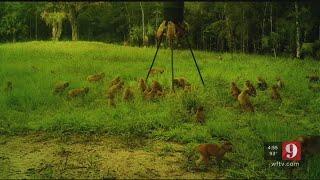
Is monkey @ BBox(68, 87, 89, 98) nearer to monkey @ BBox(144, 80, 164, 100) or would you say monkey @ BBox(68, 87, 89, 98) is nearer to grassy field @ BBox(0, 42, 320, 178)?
grassy field @ BBox(0, 42, 320, 178)

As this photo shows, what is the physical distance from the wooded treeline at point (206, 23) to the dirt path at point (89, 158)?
1621 cm

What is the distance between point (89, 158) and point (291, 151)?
2.90 metres

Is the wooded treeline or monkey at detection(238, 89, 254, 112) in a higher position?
the wooded treeline

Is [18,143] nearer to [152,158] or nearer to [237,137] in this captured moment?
[152,158]

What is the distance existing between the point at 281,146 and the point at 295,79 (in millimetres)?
7911

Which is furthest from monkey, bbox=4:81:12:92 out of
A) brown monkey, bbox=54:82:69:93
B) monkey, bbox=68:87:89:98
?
monkey, bbox=68:87:89:98

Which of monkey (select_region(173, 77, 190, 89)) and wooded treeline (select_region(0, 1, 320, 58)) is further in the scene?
wooded treeline (select_region(0, 1, 320, 58))

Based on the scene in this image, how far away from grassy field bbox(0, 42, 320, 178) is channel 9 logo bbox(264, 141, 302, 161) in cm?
18

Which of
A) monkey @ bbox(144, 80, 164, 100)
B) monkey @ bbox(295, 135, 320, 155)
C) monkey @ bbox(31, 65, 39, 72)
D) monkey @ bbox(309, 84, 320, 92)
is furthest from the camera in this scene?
monkey @ bbox(31, 65, 39, 72)

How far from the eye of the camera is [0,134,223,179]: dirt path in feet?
22.1

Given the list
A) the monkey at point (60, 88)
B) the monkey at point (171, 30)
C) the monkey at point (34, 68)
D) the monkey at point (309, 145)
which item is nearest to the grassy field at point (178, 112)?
the monkey at point (34, 68)

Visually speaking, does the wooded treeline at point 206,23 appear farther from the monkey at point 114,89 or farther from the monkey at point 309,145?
the monkey at point 309,145

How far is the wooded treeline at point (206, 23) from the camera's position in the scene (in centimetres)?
2603

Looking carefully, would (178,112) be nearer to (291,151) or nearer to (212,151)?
(212,151)
